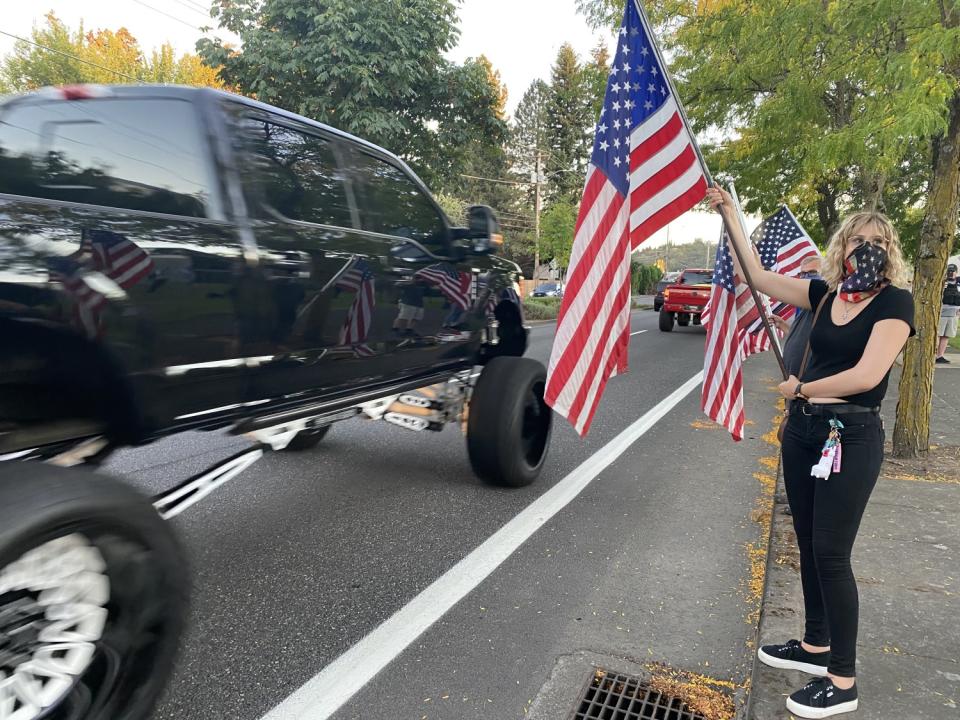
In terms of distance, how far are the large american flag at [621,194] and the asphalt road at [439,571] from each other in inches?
36.7

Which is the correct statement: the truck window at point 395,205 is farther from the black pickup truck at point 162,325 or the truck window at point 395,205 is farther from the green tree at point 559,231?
the green tree at point 559,231

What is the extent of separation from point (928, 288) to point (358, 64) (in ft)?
53.4

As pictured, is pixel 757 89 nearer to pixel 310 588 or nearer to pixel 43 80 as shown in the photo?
pixel 310 588

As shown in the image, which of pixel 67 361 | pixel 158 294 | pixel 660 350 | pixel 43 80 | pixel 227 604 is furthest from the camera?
pixel 43 80

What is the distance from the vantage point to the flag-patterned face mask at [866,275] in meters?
2.54

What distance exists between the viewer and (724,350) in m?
4.25

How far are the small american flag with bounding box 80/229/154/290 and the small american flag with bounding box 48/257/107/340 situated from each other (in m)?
0.06

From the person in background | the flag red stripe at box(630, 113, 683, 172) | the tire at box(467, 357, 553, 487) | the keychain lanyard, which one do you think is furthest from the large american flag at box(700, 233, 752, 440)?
the person in background

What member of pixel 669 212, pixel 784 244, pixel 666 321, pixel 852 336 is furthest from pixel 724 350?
pixel 666 321

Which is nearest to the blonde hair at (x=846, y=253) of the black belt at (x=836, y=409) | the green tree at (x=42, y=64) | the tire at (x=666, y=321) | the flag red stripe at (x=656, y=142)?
the black belt at (x=836, y=409)

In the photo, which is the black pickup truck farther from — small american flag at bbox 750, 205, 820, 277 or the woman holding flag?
small american flag at bbox 750, 205, 820, 277

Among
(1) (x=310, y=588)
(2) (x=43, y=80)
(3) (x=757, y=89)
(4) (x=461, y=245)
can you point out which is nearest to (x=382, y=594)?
(1) (x=310, y=588)

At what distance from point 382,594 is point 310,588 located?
35cm

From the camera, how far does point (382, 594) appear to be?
3.44 m
